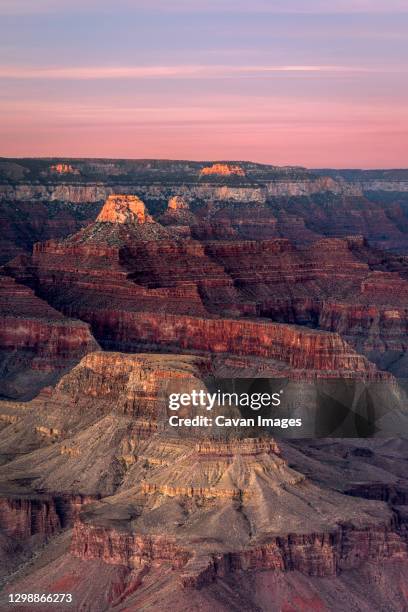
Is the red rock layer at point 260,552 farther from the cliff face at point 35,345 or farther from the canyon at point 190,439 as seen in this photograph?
the cliff face at point 35,345

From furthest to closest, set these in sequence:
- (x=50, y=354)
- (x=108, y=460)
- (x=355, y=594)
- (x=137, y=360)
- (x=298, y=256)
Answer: (x=298, y=256) → (x=50, y=354) → (x=137, y=360) → (x=108, y=460) → (x=355, y=594)

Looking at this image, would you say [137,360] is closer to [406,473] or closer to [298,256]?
[406,473]

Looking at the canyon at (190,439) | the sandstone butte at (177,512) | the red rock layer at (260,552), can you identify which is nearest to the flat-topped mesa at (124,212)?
the canyon at (190,439)

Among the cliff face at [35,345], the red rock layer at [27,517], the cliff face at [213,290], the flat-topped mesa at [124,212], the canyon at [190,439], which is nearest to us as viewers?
the canyon at [190,439]

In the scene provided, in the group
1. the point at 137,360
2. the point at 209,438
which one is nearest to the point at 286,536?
the point at 209,438

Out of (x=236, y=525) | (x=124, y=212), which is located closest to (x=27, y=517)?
(x=236, y=525)

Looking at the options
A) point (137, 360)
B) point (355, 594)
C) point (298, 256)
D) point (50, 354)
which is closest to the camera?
point (355, 594)

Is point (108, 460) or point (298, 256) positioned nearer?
Answer: point (108, 460)
